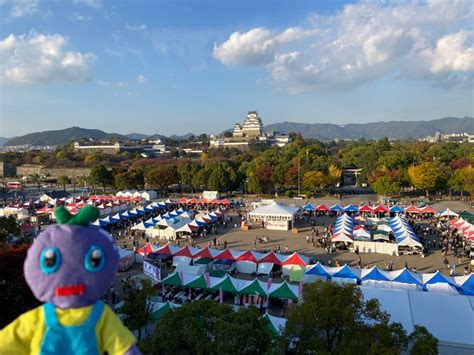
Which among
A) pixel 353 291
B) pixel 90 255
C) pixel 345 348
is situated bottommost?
pixel 345 348

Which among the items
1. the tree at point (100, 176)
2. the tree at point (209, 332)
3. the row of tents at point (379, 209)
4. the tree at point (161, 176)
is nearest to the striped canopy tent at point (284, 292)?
the tree at point (209, 332)

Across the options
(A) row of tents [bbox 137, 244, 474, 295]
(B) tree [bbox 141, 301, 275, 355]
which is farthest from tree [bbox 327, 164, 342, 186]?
(B) tree [bbox 141, 301, 275, 355]

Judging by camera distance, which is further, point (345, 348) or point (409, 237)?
point (409, 237)

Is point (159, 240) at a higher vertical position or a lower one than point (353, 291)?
lower

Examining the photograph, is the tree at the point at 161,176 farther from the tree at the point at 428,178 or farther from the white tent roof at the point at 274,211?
the tree at the point at 428,178

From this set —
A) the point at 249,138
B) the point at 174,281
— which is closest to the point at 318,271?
the point at 174,281

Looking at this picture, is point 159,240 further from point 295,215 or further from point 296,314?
point 296,314

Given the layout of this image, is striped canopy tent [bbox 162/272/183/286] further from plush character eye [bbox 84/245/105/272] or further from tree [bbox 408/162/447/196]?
tree [bbox 408/162/447/196]

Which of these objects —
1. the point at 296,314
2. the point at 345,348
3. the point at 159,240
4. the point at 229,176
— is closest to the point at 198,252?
the point at 159,240
